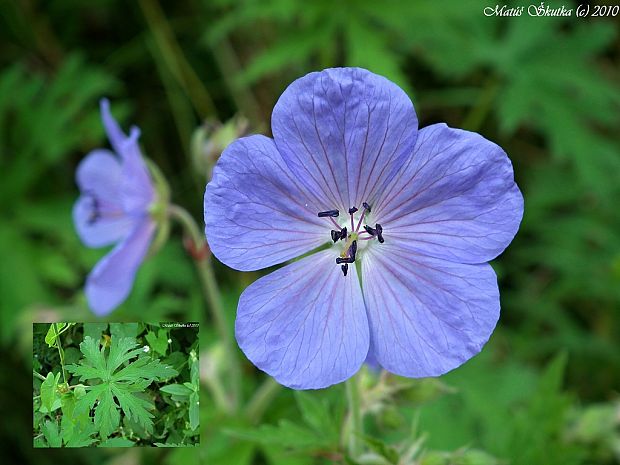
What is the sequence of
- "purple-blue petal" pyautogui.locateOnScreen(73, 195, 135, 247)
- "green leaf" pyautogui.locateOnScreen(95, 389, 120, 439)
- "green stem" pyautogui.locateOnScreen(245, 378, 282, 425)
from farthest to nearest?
"purple-blue petal" pyautogui.locateOnScreen(73, 195, 135, 247)
"green stem" pyautogui.locateOnScreen(245, 378, 282, 425)
"green leaf" pyautogui.locateOnScreen(95, 389, 120, 439)

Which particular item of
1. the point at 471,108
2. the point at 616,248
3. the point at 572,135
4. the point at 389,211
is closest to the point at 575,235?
the point at 616,248

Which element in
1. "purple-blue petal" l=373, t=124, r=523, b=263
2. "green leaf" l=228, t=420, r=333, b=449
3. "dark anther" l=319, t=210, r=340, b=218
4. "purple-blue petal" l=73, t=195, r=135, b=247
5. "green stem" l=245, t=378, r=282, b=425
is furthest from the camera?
"purple-blue petal" l=73, t=195, r=135, b=247

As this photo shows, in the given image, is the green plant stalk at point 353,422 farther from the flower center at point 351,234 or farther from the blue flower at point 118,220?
the blue flower at point 118,220

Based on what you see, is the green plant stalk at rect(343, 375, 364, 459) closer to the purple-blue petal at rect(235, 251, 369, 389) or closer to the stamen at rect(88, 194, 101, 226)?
the purple-blue petal at rect(235, 251, 369, 389)

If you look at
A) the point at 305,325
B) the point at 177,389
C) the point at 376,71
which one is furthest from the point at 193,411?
the point at 376,71

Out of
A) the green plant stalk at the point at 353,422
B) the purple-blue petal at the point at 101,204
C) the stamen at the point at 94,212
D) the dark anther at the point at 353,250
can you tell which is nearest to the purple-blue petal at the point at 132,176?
the purple-blue petal at the point at 101,204

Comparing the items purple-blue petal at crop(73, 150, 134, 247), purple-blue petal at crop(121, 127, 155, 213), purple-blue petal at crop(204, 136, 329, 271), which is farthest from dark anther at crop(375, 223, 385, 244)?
purple-blue petal at crop(73, 150, 134, 247)

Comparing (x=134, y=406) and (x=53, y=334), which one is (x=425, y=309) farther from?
(x=53, y=334)
